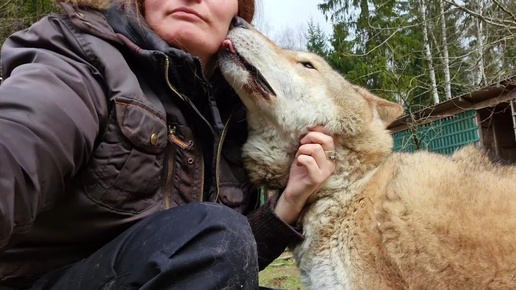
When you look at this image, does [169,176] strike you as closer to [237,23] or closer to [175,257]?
[175,257]

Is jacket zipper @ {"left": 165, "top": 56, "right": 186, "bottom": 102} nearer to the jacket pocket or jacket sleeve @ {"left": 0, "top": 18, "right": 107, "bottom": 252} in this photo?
the jacket pocket

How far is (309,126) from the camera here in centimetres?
293

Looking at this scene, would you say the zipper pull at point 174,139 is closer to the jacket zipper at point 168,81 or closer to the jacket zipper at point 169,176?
the jacket zipper at point 169,176

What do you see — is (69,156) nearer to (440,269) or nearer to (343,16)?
(440,269)

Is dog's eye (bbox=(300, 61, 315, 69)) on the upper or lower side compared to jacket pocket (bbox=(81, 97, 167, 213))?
upper

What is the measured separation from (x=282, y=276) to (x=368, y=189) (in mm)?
3549

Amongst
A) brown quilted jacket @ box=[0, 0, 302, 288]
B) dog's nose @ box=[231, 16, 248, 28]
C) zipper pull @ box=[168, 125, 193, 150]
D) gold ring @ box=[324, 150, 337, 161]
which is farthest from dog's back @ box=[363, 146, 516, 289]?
dog's nose @ box=[231, 16, 248, 28]

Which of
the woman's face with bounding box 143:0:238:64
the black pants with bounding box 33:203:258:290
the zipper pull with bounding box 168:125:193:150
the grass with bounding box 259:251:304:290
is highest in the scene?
the woman's face with bounding box 143:0:238:64

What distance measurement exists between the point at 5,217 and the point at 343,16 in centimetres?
2674

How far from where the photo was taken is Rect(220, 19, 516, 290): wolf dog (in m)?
2.35

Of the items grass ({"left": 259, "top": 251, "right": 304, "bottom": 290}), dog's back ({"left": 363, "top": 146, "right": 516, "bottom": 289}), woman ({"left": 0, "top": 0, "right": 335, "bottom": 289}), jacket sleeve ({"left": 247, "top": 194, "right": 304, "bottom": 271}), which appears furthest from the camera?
grass ({"left": 259, "top": 251, "right": 304, "bottom": 290})

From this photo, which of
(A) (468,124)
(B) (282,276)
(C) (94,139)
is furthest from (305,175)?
(A) (468,124)

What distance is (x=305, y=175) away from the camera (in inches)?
105

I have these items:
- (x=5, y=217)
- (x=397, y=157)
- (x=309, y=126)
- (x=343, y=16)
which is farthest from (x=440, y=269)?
(x=343, y=16)
